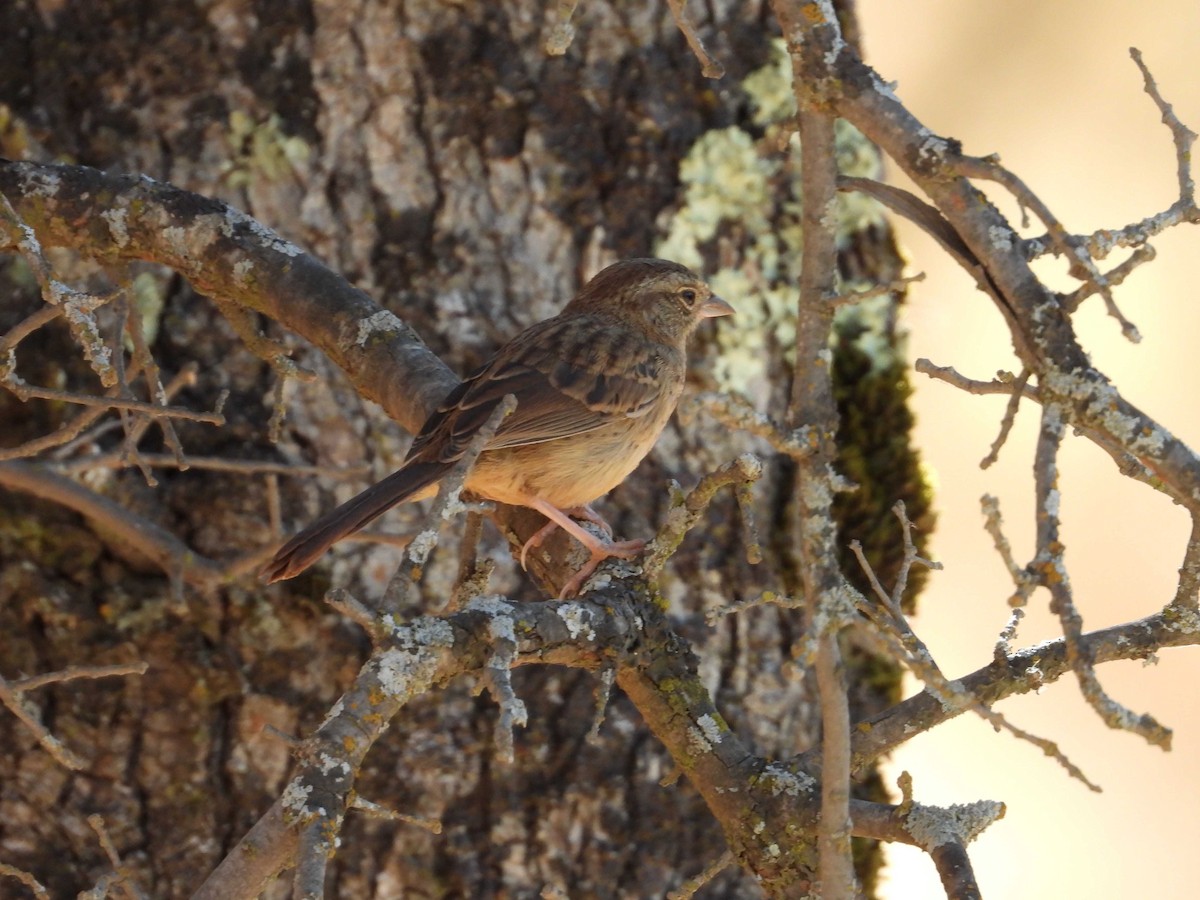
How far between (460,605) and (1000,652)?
110 centimetres

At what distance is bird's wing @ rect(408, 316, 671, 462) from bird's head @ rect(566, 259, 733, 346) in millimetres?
75

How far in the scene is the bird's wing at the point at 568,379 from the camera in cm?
434

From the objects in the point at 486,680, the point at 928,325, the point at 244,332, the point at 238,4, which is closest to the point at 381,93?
the point at 238,4

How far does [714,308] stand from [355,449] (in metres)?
1.25

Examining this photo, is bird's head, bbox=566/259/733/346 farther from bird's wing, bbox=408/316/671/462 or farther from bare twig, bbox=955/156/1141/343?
bare twig, bbox=955/156/1141/343

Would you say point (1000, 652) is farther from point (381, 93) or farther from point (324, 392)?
point (381, 93)

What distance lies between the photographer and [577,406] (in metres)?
4.55

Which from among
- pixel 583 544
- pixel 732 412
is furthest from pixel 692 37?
pixel 583 544

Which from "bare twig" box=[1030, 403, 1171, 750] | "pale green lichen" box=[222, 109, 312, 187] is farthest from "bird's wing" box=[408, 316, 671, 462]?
"bare twig" box=[1030, 403, 1171, 750]

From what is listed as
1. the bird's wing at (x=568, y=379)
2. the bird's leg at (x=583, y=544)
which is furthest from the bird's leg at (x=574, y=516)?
the bird's wing at (x=568, y=379)

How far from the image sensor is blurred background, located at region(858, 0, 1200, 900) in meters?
8.61

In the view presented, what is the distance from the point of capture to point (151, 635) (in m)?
4.40

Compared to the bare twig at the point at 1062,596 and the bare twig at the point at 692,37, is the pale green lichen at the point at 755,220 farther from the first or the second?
the bare twig at the point at 1062,596

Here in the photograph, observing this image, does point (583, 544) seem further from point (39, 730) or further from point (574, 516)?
point (39, 730)
